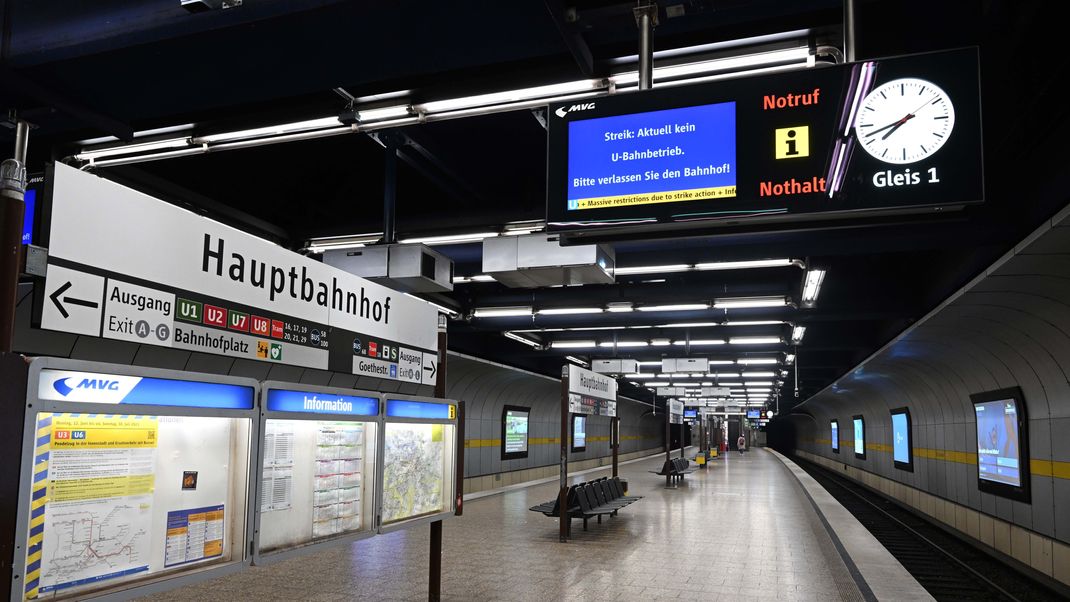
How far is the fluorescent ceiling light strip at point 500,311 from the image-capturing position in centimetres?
1535

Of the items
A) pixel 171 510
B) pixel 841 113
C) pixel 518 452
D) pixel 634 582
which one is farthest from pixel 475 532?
pixel 518 452

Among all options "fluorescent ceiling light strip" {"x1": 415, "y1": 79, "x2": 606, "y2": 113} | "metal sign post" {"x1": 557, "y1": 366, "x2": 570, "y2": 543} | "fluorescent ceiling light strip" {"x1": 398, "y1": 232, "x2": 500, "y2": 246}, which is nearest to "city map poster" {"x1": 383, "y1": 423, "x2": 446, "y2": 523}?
"fluorescent ceiling light strip" {"x1": 415, "y1": 79, "x2": 606, "y2": 113}

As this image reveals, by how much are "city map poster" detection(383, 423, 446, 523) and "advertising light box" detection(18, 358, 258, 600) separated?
1640 millimetres

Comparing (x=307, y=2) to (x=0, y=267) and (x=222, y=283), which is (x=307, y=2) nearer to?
(x=222, y=283)

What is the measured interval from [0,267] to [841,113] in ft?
12.5

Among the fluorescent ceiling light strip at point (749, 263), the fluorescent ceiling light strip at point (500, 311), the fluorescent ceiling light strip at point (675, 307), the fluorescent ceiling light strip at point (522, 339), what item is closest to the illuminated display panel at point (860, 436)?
the fluorescent ceiling light strip at point (522, 339)

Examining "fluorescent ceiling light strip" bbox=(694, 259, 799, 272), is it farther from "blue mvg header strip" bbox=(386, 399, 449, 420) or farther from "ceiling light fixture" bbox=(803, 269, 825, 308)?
"blue mvg header strip" bbox=(386, 399, 449, 420)

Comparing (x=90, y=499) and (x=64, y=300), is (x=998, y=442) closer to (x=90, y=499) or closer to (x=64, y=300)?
(x=90, y=499)

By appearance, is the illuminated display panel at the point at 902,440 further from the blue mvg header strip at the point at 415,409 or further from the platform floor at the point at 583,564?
the blue mvg header strip at the point at 415,409

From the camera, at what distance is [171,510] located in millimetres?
3662

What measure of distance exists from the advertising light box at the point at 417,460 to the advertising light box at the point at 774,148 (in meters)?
2.18

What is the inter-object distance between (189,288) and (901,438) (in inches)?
803

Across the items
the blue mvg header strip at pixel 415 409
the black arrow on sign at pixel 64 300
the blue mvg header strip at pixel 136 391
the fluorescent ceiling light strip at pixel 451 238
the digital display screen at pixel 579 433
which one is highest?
the fluorescent ceiling light strip at pixel 451 238

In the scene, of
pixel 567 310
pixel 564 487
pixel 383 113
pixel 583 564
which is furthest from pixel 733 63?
pixel 567 310
